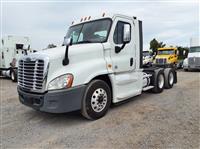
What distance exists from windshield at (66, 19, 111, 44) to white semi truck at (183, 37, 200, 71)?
1438 cm

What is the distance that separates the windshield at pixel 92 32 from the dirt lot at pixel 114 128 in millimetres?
1881

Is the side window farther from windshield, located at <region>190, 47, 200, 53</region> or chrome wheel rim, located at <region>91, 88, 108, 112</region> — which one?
windshield, located at <region>190, 47, 200, 53</region>

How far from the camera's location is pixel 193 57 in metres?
17.0

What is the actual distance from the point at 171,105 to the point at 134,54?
5.78 feet

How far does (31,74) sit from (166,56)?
606 inches

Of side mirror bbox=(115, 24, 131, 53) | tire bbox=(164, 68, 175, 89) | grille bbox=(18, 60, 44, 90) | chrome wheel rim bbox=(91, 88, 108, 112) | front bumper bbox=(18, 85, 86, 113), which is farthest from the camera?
tire bbox=(164, 68, 175, 89)

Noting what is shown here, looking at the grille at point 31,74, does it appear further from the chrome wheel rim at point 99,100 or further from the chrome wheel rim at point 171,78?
the chrome wheel rim at point 171,78

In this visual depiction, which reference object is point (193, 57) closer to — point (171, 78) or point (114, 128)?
point (171, 78)

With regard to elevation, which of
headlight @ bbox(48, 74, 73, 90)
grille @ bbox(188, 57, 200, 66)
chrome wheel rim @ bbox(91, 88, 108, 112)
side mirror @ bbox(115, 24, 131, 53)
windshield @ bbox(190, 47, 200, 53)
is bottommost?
chrome wheel rim @ bbox(91, 88, 108, 112)

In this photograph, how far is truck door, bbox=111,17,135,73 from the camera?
480cm

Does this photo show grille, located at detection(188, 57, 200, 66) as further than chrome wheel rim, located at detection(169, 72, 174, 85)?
Yes

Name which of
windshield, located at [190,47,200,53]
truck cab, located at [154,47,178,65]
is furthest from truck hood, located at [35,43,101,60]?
windshield, located at [190,47,200,53]

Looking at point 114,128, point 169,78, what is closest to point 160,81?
point 169,78

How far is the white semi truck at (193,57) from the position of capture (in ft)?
54.8
